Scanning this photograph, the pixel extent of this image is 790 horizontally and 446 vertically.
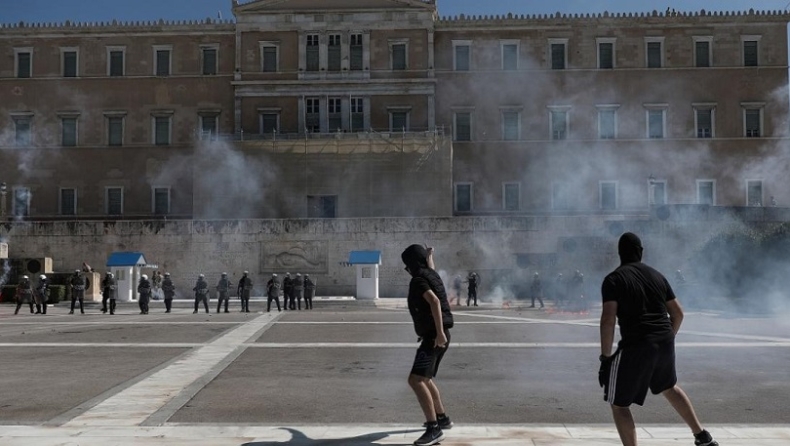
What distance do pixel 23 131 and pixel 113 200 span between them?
23.4ft

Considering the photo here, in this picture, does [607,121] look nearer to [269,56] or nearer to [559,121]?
[559,121]

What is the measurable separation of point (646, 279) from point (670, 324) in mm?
391

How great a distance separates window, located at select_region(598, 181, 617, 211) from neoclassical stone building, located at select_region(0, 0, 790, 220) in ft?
0.20

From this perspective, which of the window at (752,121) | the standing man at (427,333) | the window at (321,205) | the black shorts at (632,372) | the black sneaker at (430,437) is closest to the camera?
the black shorts at (632,372)

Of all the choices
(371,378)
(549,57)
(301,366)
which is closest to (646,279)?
(371,378)

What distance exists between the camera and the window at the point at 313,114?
49062mm

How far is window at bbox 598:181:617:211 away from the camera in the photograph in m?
48.8

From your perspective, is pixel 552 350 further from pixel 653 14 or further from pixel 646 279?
pixel 653 14

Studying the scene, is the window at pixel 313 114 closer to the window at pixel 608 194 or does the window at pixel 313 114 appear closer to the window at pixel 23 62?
the window at pixel 608 194

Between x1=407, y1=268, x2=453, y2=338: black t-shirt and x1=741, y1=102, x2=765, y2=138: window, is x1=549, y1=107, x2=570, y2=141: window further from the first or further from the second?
x1=407, y1=268, x2=453, y2=338: black t-shirt

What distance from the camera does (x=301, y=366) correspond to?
12.0 meters

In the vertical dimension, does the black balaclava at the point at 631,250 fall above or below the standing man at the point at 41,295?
above

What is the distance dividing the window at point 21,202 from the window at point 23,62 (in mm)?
7162

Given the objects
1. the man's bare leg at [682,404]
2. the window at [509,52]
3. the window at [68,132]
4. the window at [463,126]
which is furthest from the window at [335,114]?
the man's bare leg at [682,404]
